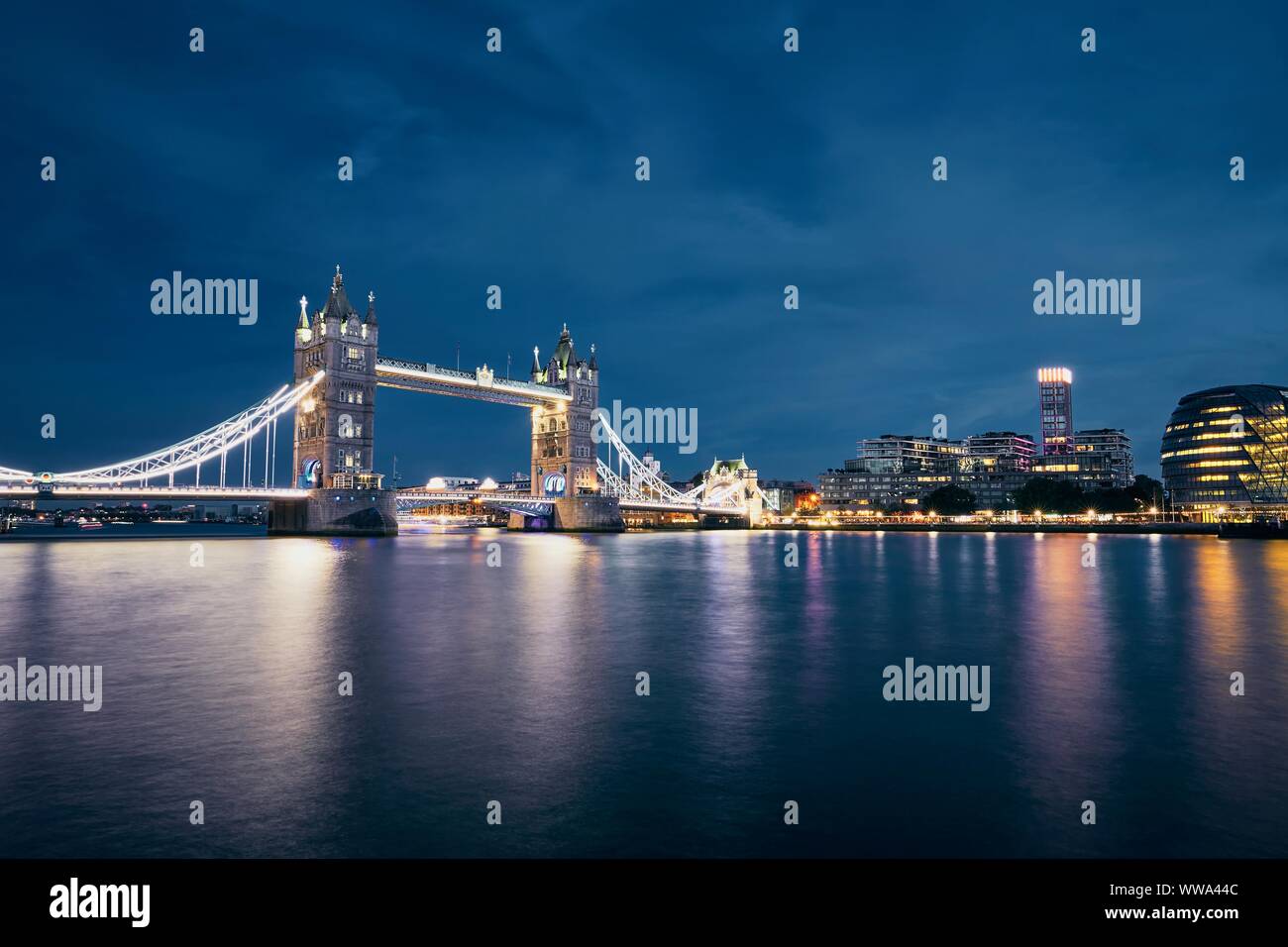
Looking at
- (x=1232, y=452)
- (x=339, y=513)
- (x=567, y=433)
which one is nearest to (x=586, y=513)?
(x=567, y=433)

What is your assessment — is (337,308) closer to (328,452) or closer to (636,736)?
(328,452)

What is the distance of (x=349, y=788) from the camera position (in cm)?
811

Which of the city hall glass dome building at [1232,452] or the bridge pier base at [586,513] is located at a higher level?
the city hall glass dome building at [1232,452]

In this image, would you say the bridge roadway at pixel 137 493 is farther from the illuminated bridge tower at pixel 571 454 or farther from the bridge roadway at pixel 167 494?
the illuminated bridge tower at pixel 571 454

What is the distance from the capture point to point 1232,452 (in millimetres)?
125250

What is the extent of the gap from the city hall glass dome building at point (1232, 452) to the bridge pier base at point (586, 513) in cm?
9724

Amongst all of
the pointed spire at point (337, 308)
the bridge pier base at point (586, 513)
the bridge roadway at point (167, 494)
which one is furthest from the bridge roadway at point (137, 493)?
the bridge pier base at point (586, 513)

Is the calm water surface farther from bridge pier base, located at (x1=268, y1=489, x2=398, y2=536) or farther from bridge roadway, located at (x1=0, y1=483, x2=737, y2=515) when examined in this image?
bridge pier base, located at (x1=268, y1=489, x2=398, y2=536)

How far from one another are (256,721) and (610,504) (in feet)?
324

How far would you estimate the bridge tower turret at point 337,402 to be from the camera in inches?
3155

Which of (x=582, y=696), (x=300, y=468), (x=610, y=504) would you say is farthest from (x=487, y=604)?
(x=610, y=504)

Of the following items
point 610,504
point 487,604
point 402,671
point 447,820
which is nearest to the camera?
point 447,820

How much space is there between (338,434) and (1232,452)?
133848 millimetres

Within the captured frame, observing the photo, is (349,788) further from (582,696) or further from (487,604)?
(487,604)
